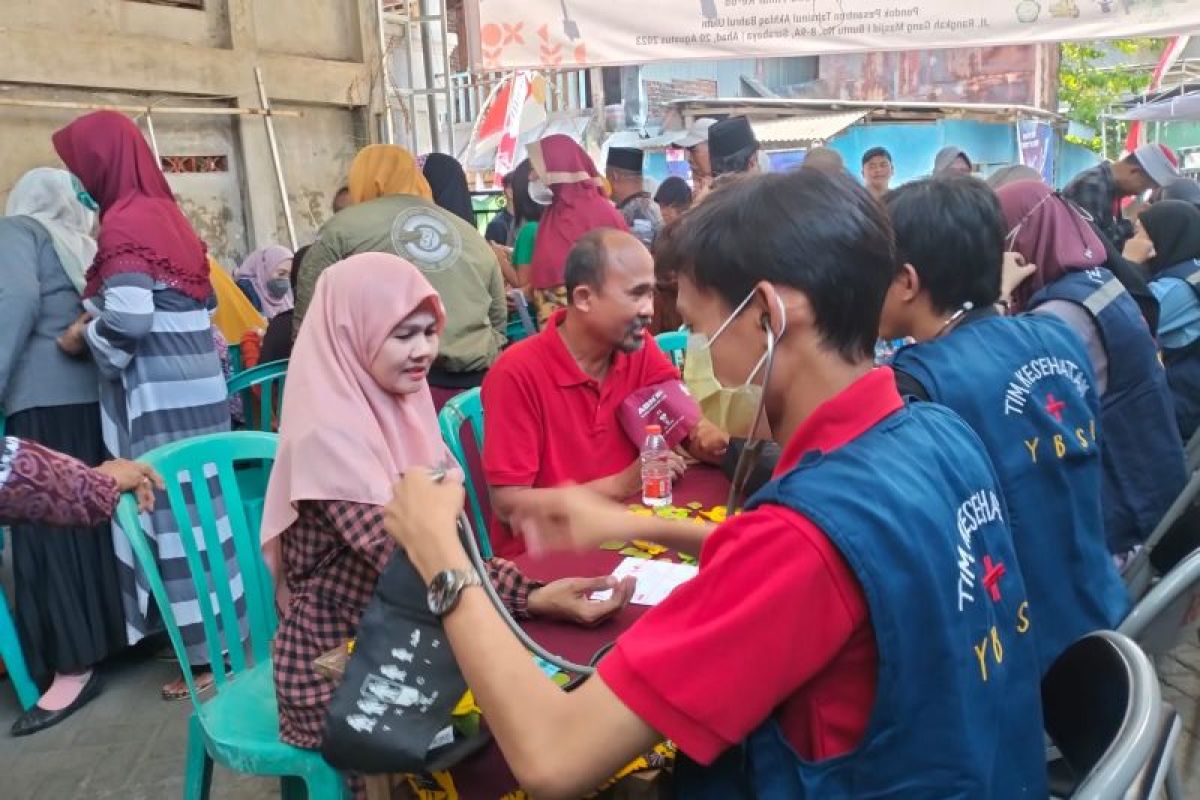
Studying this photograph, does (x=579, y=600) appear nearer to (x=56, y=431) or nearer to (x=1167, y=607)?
(x=1167, y=607)

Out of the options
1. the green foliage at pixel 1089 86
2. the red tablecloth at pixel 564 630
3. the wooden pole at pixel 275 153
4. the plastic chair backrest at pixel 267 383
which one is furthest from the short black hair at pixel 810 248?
the green foliage at pixel 1089 86

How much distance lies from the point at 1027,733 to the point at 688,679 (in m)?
0.58

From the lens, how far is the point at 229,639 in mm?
2469

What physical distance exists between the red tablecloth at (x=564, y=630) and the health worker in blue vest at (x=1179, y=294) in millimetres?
2280

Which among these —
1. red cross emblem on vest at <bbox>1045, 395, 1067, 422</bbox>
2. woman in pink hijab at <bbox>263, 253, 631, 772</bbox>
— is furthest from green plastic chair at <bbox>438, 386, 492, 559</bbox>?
red cross emblem on vest at <bbox>1045, 395, 1067, 422</bbox>

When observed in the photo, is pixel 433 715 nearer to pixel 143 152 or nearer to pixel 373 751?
pixel 373 751

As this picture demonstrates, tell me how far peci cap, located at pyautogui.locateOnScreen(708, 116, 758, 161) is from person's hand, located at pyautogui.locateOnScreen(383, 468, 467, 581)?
5.31 m

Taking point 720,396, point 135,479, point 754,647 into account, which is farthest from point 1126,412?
point 135,479

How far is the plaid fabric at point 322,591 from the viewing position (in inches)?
77.2

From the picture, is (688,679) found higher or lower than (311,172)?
lower

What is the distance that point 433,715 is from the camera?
140cm

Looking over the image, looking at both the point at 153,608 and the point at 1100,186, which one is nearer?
the point at 153,608

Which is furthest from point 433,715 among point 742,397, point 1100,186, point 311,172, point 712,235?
point 311,172

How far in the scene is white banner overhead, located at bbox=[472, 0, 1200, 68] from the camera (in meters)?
3.83
